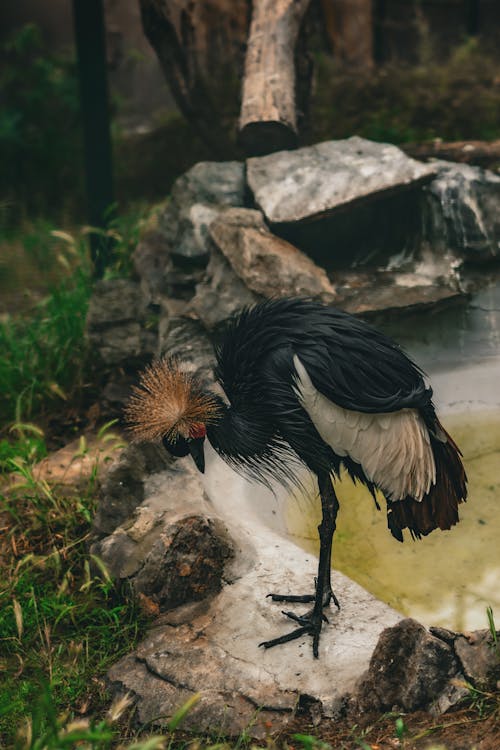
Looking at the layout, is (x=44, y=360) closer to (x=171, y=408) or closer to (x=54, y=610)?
(x=54, y=610)

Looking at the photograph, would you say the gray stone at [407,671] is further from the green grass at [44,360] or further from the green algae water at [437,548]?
the green grass at [44,360]

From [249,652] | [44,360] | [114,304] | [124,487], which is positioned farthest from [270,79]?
[249,652]

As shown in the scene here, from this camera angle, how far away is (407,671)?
8.54 ft

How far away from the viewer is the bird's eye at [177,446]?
2.99 m

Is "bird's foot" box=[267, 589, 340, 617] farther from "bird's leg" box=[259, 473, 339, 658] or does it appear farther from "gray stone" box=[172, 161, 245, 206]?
"gray stone" box=[172, 161, 245, 206]

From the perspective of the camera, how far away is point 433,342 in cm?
440

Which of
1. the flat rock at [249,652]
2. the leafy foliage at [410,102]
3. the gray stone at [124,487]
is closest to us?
the flat rock at [249,652]

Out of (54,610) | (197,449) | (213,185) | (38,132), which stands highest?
(213,185)

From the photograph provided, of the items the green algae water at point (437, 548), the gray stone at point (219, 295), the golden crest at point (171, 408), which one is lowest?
the green algae water at point (437, 548)

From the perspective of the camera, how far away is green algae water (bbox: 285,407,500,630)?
3199 millimetres

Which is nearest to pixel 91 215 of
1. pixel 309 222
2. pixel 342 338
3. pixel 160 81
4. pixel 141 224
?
pixel 141 224

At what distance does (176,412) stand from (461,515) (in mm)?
1383

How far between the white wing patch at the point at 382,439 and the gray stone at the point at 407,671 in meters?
A: 0.49

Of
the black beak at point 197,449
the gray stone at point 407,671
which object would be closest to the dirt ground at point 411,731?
the gray stone at point 407,671
